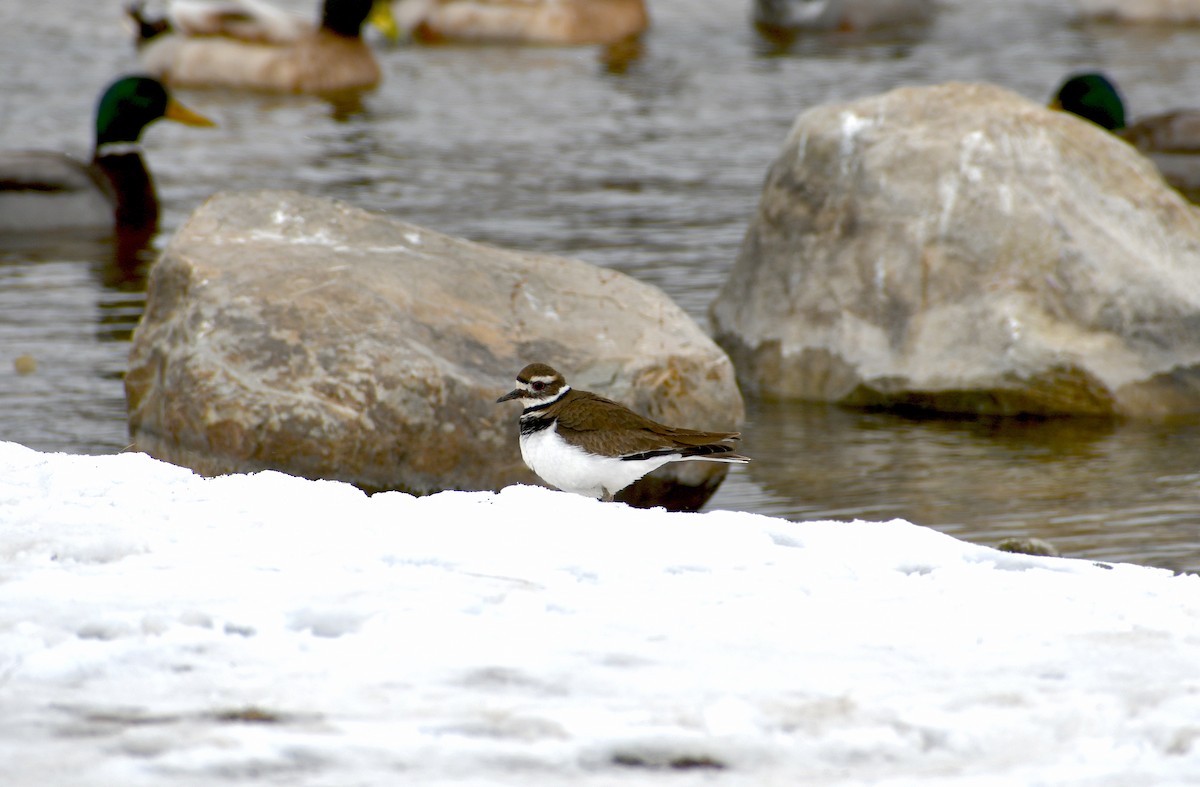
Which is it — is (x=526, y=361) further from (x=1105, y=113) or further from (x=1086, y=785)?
(x=1105, y=113)

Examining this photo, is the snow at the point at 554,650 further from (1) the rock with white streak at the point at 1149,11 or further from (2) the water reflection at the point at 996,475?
(1) the rock with white streak at the point at 1149,11

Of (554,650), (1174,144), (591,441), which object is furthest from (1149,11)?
(554,650)

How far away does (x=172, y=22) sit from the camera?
2178 cm

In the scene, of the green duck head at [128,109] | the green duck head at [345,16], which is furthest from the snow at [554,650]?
the green duck head at [345,16]

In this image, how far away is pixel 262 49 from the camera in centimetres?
2073

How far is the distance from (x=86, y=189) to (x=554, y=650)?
10.9 m

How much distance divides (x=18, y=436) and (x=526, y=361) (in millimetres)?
2794

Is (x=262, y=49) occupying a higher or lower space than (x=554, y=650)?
lower

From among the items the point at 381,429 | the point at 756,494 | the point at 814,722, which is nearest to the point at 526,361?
the point at 381,429

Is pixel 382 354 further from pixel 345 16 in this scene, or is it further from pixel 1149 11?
pixel 1149 11

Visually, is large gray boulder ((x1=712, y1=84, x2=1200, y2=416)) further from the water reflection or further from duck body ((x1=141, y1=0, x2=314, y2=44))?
duck body ((x1=141, y1=0, x2=314, y2=44))

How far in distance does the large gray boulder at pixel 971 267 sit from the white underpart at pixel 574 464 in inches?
123

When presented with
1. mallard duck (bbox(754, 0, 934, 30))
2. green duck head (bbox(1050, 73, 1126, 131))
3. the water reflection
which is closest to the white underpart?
the water reflection

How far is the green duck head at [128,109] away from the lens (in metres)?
14.1
